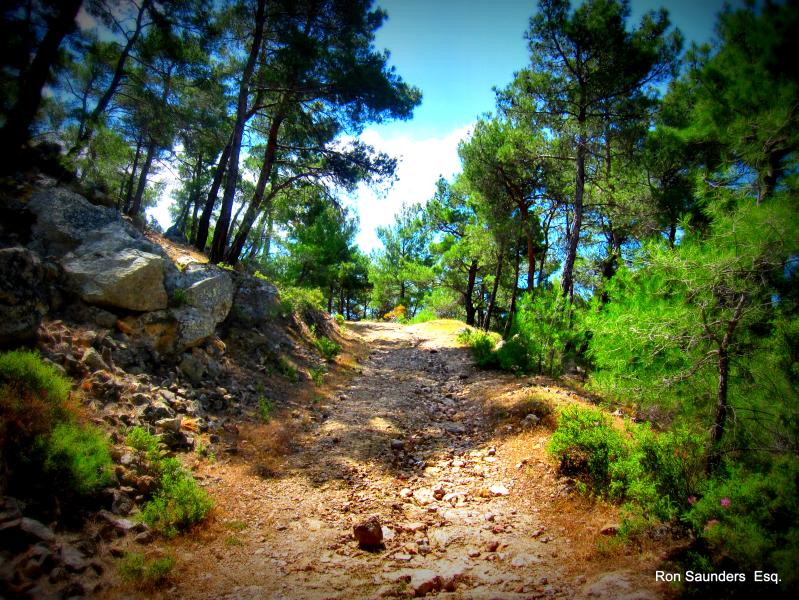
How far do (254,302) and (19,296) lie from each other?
6322 millimetres

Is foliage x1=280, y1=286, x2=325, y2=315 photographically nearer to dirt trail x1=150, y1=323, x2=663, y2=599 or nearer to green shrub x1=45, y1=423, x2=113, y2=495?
dirt trail x1=150, y1=323, x2=663, y2=599

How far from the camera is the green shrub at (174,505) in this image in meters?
4.04

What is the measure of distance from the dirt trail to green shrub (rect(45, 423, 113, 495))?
3.69ft

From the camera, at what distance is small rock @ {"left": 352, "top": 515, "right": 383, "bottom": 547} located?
4145 millimetres

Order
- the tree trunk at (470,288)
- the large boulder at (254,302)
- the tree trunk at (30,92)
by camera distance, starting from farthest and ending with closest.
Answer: the tree trunk at (470,288) < the large boulder at (254,302) < the tree trunk at (30,92)

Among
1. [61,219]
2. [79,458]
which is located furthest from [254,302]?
[79,458]

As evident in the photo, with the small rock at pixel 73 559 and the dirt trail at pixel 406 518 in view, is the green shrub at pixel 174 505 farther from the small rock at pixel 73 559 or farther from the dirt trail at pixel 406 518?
the small rock at pixel 73 559

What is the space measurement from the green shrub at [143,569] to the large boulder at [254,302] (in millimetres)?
7616

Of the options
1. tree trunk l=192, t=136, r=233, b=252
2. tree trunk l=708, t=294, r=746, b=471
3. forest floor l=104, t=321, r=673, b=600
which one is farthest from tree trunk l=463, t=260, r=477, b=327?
tree trunk l=708, t=294, r=746, b=471

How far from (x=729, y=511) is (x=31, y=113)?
43.6 ft

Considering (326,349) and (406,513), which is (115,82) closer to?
(326,349)

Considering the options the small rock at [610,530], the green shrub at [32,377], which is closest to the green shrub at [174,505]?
the green shrub at [32,377]

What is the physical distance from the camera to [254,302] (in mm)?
11477

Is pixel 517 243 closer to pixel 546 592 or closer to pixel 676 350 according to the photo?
pixel 676 350
